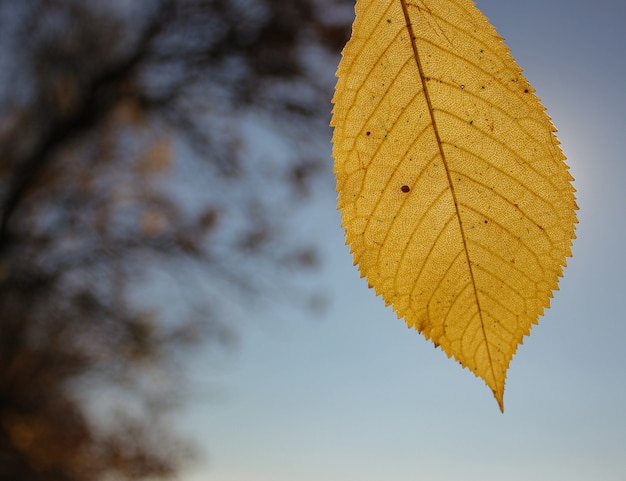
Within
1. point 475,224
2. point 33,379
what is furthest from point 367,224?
point 33,379

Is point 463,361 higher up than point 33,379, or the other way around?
point 33,379

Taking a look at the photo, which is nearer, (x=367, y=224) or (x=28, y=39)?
(x=367, y=224)

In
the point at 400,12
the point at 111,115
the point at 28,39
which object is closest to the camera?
→ the point at 400,12

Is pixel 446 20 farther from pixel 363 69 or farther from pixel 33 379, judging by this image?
pixel 33 379

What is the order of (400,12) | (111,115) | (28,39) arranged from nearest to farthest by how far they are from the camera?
(400,12), (28,39), (111,115)

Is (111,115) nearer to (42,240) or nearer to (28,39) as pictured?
(28,39)

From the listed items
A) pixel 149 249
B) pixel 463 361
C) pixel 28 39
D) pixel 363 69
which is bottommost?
pixel 463 361
